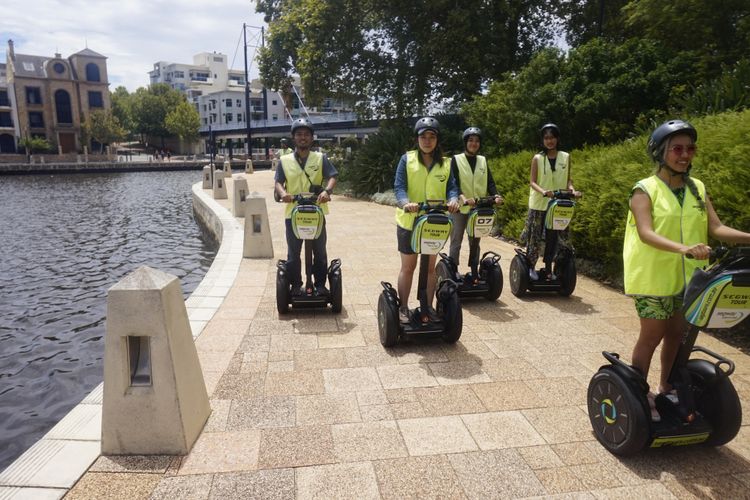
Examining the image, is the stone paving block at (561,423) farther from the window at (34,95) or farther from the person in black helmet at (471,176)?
the window at (34,95)

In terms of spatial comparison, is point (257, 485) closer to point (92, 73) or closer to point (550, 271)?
point (550, 271)

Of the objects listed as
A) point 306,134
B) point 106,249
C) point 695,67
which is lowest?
point 106,249

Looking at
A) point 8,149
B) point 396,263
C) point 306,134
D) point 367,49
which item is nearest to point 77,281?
point 396,263

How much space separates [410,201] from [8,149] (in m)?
78.9

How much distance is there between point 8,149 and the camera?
66438 millimetres

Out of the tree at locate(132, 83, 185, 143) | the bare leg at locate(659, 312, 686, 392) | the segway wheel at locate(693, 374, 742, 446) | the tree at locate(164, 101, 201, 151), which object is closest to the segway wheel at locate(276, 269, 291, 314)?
the bare leg at locate(659, 312, 686, 392)

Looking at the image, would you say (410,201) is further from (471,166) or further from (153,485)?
(153,485)

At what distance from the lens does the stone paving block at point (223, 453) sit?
9.80ft

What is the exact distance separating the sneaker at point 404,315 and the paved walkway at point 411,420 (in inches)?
9.5

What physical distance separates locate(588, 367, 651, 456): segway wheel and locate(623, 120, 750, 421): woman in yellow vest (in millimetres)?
198

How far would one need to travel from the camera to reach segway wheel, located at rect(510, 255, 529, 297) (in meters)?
6.39

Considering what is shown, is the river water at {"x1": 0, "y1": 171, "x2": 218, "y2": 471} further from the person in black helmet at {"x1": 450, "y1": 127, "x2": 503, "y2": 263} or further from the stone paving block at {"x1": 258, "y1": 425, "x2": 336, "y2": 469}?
the person in black helmet at {"x1": 450, "y1": 127, "x2": 503, "y2": 263}

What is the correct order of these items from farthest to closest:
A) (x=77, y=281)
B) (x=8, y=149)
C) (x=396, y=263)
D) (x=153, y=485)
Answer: (x=8, y=149)
(x=77, y=281)
(x=396, y=263)
(x=153, y=485)

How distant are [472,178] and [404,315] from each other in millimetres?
2075
